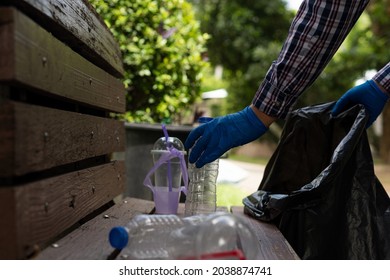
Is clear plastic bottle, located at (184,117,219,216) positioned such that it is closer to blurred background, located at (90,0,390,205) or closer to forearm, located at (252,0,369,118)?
forearm, located at (252,0,369,118)

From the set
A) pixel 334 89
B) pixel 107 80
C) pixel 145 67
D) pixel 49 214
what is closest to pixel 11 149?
pixel 49 214

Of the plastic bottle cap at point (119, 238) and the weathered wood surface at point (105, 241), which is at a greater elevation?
the plastic bottle cap at point (119, 238)

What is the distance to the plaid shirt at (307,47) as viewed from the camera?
6.87 ft

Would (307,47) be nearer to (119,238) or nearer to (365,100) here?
(365,100)

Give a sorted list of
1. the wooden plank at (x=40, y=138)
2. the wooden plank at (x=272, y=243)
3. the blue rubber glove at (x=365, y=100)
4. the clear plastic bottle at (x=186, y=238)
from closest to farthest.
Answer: the wooden plank at (x=40, y=138)
the clear plastic bottle at (x=186, y=238)
the wooden plank at (x=272, y=243)
the blue rubber glove at (x=365, y=100)

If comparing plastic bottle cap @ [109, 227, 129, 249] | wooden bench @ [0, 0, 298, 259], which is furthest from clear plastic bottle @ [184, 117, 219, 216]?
plastic bottle cap @ [109, 227, 129, 249]

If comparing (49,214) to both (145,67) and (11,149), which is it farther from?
(145,67)

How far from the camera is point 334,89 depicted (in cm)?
1307

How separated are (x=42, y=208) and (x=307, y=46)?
1387 millimetres

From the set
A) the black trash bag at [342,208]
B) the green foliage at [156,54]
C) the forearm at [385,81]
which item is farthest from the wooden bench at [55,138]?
the green foliage at [156,54]

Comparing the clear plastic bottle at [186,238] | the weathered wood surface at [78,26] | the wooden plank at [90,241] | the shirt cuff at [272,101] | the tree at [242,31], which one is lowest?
the wooden plank at [90,241]

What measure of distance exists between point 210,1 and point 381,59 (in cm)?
678

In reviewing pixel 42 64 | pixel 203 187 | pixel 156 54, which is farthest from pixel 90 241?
pixel 156 54

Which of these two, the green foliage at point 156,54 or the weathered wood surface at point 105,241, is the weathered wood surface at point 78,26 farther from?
the green foliage at point 156,54
